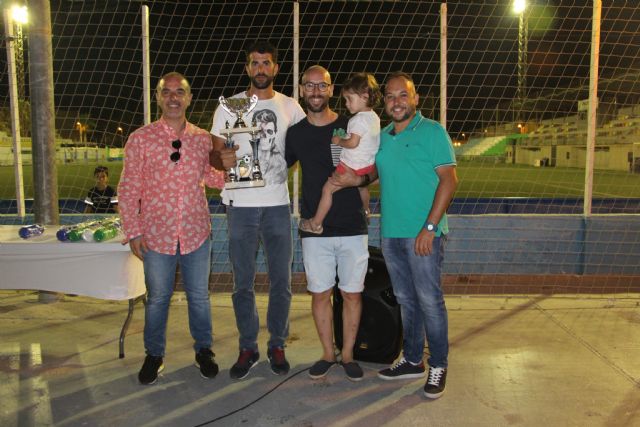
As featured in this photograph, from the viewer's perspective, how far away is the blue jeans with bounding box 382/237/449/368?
3.49m

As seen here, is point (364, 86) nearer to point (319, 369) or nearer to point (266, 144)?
point (266, 144)

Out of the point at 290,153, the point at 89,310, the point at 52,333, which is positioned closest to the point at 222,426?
the point at 290,153

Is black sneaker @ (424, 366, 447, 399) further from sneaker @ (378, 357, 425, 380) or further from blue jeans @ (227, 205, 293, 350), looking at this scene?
blue jeans @ (227, 205, 293, 350)

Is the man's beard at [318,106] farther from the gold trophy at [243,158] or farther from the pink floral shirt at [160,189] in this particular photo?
the pink floral shirt at [160,189]

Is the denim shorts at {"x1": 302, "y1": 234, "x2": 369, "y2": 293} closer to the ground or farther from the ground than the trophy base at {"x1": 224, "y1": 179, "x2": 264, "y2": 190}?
closer to the ground

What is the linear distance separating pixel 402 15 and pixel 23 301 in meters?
4.83

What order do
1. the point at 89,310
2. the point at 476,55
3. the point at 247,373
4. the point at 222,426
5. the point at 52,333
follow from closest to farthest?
the point at 222,426, the point at 247,373, the point at 52,333, the point at 89,310, the point at 476,55

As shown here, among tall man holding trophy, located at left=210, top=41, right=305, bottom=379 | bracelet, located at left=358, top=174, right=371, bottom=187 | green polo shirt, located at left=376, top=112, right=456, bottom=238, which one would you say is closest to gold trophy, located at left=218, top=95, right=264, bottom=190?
tall man holding trophy, located at left=210, top=41, right=305, bottom=379

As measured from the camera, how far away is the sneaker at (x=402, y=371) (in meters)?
3.77

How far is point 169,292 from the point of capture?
12.3 ft

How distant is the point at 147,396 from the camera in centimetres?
352

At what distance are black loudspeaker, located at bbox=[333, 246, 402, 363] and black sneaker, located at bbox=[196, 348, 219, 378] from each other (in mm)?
953

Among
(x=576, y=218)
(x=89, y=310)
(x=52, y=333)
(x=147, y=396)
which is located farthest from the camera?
(x=576, y=218)

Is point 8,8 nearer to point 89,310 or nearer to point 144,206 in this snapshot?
point 89,310
